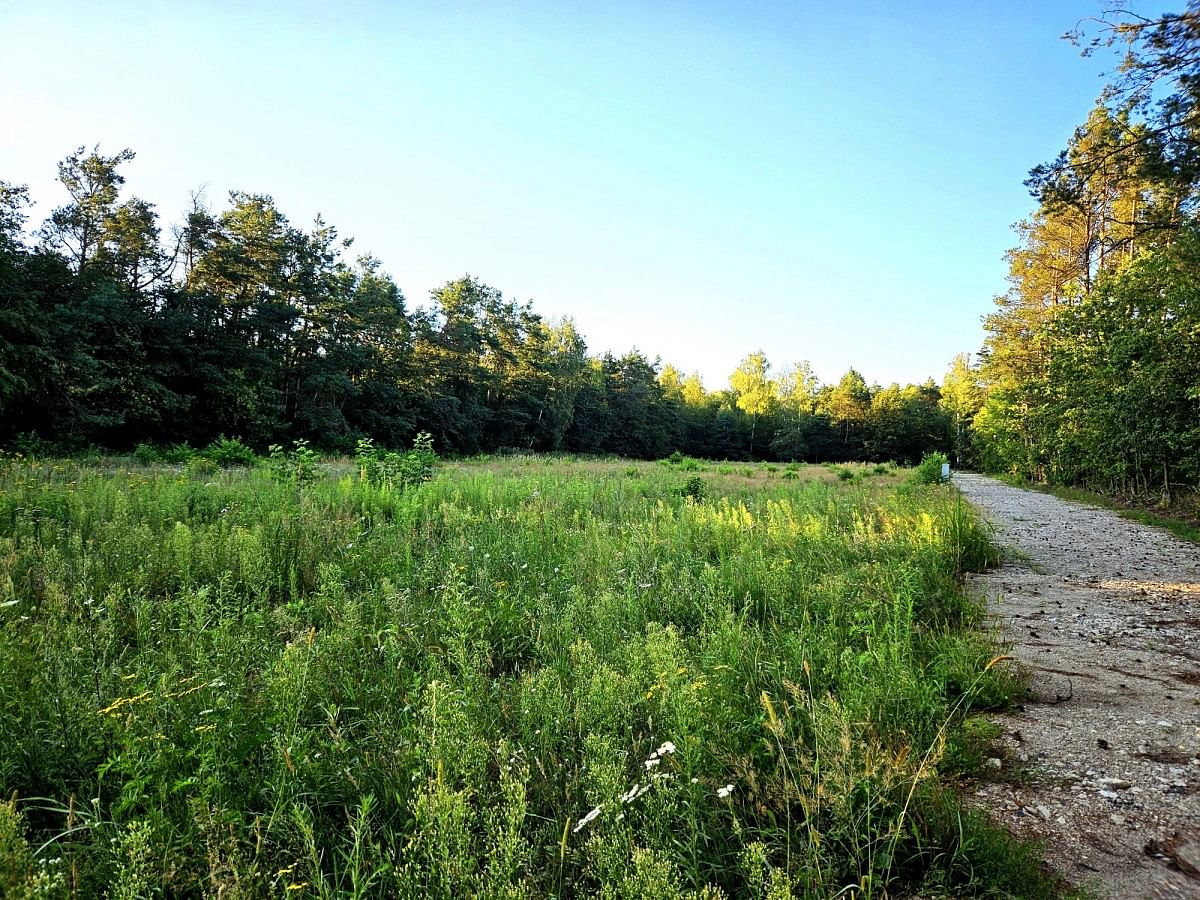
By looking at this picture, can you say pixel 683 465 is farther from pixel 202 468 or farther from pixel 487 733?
pixel 487 733

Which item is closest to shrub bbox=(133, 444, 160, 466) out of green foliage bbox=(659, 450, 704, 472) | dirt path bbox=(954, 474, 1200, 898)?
green foliage bbox=(659, 450, 704, 472)

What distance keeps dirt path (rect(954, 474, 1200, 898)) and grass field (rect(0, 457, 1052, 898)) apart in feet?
0.81

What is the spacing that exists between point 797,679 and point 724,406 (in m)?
80.1

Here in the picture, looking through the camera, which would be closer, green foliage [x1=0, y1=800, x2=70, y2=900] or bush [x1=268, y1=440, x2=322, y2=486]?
green foliage [x1=0, y1=800, x2=70, y2=900]

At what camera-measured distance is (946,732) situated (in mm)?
2469

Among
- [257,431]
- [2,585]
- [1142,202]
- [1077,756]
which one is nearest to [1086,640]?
[1077,756]

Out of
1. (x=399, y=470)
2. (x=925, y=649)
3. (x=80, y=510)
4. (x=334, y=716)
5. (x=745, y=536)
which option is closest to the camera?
(x=334, y=716)

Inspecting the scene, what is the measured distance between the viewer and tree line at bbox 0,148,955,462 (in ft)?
66.3

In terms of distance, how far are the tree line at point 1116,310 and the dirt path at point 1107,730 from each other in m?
5.31

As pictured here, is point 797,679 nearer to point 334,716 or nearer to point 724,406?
point 334,716

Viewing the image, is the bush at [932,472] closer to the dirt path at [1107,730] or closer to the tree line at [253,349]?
the dirt path at [1107,730]

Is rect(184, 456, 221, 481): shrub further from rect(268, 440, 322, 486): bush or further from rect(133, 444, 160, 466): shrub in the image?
rect(133, 444, 160, 466): shrub

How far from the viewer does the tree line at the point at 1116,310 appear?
253 inches

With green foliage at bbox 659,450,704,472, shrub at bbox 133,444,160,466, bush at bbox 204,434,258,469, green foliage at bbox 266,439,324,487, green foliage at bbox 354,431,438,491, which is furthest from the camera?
green foliage at bbox 659,450,704,472
